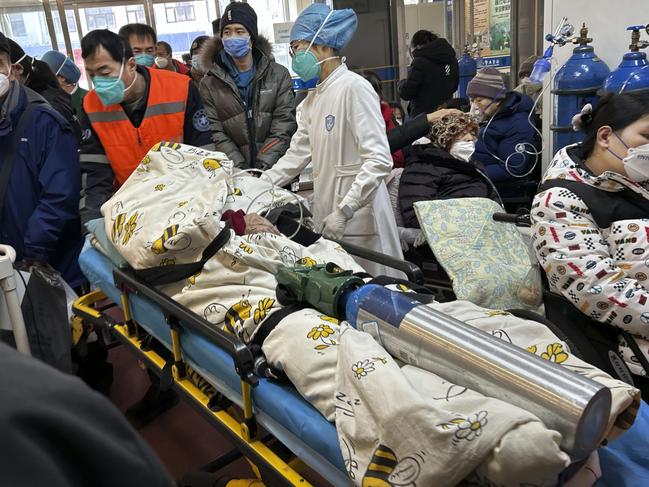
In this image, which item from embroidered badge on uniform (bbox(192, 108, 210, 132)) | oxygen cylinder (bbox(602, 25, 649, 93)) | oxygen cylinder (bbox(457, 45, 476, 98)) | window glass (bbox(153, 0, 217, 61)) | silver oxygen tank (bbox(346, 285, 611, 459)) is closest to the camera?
silver oxygen tank (bbox(346, 285, 611, 459))

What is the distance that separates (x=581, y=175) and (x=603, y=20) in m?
1.70

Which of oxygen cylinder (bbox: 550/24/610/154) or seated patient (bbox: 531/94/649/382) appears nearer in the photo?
seated patient (bbox: 531/94/649/382)

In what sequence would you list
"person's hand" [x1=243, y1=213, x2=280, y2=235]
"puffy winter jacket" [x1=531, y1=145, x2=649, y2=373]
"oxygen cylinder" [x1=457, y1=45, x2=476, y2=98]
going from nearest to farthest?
"puffy winter jacket" [x1=531, y1=145, x2=649, y2=373], "person's hand" [x1=243, y1=213, x2=280, y2=235], "oxygen cylinder" [x1=457, y1=45, x2=476, y2=98]

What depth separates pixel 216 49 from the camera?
3258 millimetres

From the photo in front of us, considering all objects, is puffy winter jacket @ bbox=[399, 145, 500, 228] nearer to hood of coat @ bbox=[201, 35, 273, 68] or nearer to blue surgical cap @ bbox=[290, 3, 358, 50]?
blue surgical cap @ bbox=[290, 3, 358, 50]

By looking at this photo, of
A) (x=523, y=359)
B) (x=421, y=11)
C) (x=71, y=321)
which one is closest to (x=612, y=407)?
(x=523, y=359)

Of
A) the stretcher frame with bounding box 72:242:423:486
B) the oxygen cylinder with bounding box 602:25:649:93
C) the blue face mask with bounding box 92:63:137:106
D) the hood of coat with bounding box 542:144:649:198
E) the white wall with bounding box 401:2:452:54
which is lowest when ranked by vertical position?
the stretcher frame with bounding box 72:242:423:486

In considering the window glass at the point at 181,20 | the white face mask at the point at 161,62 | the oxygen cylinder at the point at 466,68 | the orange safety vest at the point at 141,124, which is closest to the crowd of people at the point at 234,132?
the orange safety vest at the point at 141,124

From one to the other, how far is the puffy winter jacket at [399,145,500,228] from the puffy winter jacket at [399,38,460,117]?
2684mm

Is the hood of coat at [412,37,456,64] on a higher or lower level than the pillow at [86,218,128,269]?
higher

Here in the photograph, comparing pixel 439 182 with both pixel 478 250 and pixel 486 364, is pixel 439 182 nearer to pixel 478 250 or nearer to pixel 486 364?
pixel 478 250

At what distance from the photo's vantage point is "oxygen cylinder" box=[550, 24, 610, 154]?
3.01 metres

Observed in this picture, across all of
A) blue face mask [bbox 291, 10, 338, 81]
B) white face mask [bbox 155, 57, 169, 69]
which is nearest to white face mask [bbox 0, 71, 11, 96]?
blue face mask [bbox 291, 10, 338, 81]

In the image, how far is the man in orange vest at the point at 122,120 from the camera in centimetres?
257
